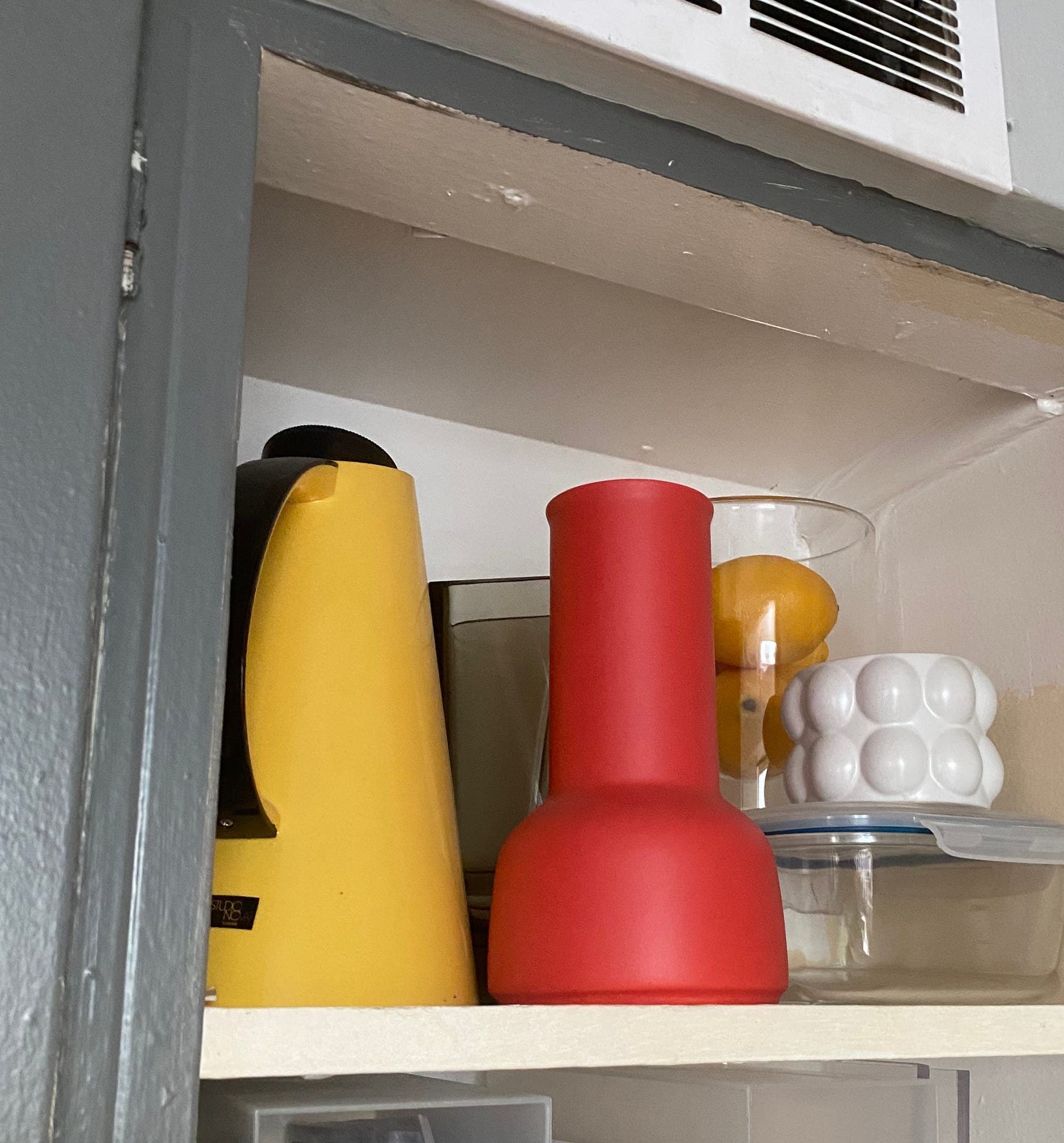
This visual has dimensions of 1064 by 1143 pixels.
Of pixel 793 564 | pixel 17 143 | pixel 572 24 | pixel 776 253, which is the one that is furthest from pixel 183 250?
pixel 793 564

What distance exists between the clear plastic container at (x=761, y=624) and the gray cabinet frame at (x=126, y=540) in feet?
1.04

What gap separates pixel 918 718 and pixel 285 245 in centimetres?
42

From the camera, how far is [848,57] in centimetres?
55

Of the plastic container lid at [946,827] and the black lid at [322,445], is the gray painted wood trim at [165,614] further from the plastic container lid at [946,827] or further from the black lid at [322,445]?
the plastic container lid at [946,827]

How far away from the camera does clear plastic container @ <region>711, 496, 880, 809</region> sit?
650 millimetres

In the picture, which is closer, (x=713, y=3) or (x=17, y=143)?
(x=17, y=143)

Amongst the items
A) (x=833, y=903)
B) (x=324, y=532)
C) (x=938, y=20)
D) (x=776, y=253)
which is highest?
(x=938, y=20)

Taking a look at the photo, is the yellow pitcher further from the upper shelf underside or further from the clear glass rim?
the clear glass rim

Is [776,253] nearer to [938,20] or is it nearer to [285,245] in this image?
[938,20]

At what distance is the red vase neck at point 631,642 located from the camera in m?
0.49

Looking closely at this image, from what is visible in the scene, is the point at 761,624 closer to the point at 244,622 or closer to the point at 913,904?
the point at 913,904

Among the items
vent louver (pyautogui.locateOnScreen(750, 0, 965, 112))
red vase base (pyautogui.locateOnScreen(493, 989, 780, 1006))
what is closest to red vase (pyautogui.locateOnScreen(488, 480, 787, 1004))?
red vase base (pyautogui.locateOnScreen(493, 989, 780, 1006))

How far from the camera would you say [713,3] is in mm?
510

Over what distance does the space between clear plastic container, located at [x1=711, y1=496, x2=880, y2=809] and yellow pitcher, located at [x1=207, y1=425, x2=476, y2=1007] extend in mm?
188
